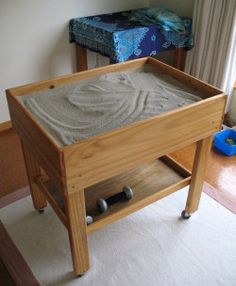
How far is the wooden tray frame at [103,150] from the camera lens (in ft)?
3.09

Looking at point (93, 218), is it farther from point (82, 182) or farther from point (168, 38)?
point (168, 38)

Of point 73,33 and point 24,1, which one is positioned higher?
point 24,1

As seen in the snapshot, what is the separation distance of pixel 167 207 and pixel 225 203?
0.31 metres

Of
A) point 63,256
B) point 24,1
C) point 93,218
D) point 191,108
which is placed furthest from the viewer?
point 24,1

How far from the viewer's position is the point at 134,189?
138 cm

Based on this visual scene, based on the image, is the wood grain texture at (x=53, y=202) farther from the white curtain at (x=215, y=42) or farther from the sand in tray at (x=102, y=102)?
the white curtain at (x=215, y=42)


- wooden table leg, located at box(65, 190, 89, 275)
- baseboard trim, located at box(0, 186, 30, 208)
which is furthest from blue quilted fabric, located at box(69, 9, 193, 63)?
wooden table leg, located at box(65, 190, 89, 275)

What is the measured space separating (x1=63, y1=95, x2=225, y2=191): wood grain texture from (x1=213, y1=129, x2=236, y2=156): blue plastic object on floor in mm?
830

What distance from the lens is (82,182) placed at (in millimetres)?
979

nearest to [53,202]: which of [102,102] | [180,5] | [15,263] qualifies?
[15,263]

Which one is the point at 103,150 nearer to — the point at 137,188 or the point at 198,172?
the point at 137,188

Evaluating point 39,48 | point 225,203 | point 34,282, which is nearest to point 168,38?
point 39,48

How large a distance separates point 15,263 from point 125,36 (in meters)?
1.47

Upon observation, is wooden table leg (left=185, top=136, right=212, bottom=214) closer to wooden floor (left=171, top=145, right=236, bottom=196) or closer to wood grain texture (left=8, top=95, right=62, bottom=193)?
wooden floor (left=171, top=145, right=236, bottom=196)
